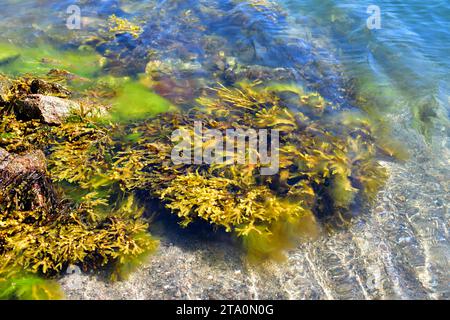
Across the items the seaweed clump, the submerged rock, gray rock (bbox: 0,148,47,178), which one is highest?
the submerged rock

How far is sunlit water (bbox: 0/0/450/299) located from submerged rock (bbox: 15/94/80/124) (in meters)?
1.80

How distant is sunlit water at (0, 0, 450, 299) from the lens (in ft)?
11.9

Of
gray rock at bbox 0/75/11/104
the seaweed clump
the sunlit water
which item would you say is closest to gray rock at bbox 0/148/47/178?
the seaweed clump

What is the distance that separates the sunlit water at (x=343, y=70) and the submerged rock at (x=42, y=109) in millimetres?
1800

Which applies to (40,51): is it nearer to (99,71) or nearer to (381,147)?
(99,71)

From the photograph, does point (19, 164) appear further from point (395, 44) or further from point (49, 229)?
point (395, 44)

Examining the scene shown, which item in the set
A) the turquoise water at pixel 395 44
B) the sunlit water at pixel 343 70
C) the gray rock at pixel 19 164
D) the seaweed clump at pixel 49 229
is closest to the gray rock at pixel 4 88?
the seaweed clump at pixel 49 229

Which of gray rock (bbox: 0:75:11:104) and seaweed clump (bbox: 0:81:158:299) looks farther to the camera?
gray rock (bbox: 0:75:11:104)

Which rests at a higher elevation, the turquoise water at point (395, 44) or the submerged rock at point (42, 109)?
the submerged rock at point (42, 109)

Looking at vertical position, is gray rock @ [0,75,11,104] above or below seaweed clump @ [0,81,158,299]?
above

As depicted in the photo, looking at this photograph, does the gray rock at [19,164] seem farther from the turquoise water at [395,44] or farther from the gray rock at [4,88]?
the turquoise water at [395,44]

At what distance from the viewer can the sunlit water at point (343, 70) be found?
3.63 meters

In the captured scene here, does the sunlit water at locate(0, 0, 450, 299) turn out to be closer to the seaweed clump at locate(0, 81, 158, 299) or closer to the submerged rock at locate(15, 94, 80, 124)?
the seaweed clump at locate(0, 81, 158, 299)
